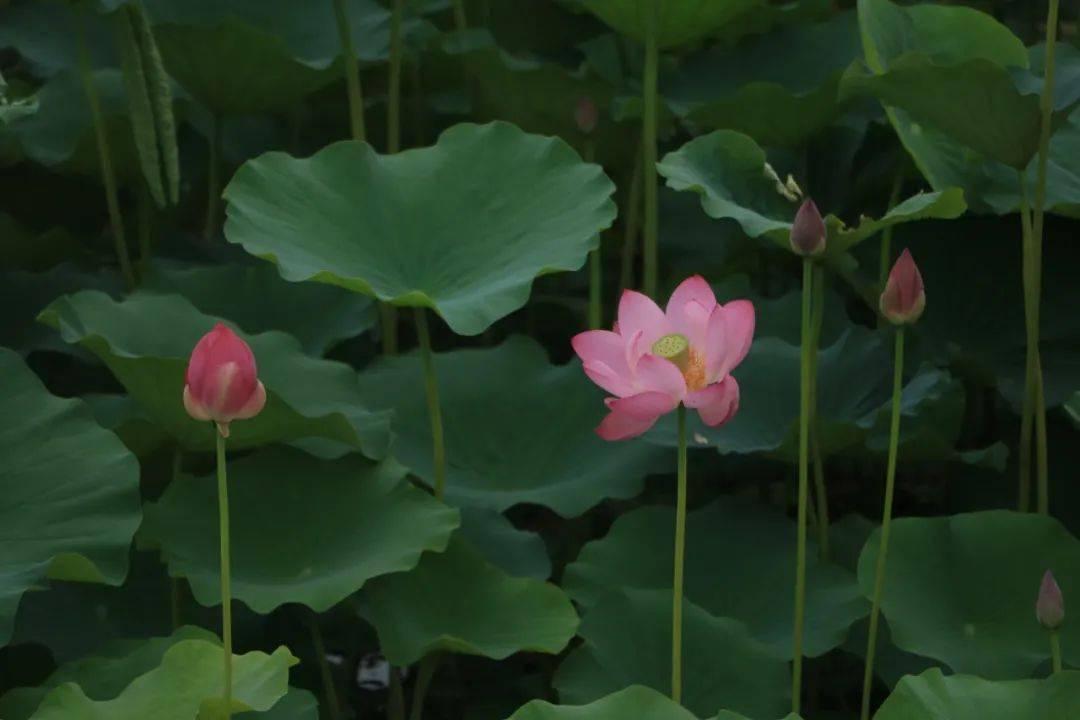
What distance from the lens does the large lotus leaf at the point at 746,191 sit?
4.34 feet

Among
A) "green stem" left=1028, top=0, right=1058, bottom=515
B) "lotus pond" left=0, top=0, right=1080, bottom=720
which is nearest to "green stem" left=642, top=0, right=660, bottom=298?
"lotus pond" left=0, top=0, right=1080, bottom=720

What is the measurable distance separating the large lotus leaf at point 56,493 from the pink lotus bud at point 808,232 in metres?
0.56

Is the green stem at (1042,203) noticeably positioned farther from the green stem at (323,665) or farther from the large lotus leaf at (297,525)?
the green stem at (323,665)

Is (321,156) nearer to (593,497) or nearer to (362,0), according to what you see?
(593,497)

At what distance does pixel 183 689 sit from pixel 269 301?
0.70m

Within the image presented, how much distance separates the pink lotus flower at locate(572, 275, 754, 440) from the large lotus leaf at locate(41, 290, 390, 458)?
362mm

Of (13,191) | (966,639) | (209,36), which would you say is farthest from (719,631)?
(13,191)

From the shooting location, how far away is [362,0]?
2.13 m

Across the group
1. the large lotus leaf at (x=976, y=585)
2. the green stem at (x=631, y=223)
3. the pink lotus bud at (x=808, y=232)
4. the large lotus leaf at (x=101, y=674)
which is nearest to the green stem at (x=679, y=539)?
the pink lotus bud at (x=808, y=232)

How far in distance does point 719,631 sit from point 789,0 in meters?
1.53

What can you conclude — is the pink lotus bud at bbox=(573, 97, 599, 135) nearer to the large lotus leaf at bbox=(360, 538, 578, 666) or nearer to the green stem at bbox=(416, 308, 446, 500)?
the green stem at bbox=(416, 308, 446, 500)

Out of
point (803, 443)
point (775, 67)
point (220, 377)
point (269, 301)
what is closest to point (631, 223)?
point (775, 67)

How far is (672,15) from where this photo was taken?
70.6 inches

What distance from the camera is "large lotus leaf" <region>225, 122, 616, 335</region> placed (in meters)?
1.48
